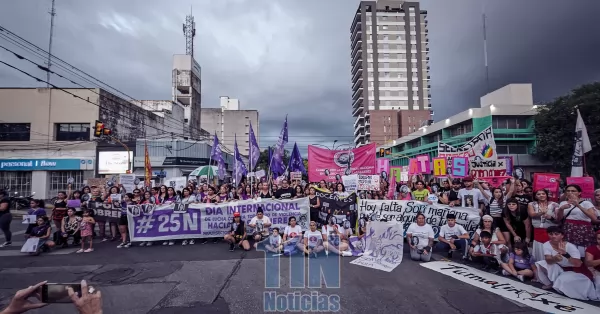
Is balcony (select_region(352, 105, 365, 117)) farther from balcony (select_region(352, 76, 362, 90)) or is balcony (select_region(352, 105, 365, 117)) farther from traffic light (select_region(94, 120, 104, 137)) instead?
traffic light (select_region(94, 120, 104, 137))

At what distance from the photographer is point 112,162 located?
26.8m

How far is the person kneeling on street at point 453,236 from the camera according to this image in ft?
23.9

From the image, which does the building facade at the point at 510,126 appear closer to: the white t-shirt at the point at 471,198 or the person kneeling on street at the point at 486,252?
the white t-shirt at the point at 471,198

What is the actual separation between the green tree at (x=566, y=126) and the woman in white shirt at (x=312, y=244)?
102ft

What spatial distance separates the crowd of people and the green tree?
89.3 ft

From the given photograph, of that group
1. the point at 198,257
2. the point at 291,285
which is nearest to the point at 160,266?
the point at 198,257

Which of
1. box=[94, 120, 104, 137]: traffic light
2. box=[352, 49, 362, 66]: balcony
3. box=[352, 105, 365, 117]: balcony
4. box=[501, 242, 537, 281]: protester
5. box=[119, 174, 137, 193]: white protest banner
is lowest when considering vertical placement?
box=[501, 242, 537, 281]: protester

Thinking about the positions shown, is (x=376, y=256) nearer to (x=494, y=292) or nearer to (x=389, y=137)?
(x=494, y=292)

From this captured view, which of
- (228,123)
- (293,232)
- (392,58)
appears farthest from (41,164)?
(392,58)

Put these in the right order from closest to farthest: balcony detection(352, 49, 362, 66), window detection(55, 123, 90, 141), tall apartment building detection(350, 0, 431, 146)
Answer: window detection(55, 123, 90, 141), tall apartment building detection(350, 0, 431, 146), balcony detection(352, 49, 362, 66)

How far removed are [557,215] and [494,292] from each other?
2.03 metres

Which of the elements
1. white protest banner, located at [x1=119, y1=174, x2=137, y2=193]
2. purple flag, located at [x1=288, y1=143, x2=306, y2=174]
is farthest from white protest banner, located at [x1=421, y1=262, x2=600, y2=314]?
white protest banner, located at [x1=119, y1=174, x2=137, y2=193]

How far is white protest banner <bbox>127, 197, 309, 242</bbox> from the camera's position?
9078 millimetres

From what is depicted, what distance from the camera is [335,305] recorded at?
4578mm
